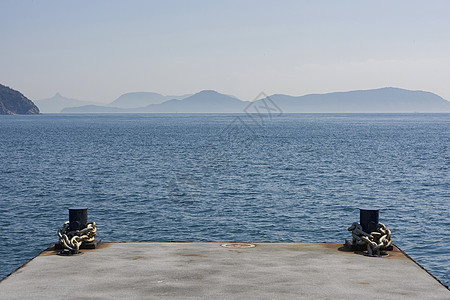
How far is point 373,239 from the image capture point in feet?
40.4

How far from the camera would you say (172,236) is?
2617cm

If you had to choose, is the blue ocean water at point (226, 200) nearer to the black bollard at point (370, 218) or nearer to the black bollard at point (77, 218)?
the black bollard at point (370, 218)

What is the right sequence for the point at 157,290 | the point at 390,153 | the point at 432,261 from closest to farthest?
the point at 157,290, the point at 432,261, the point at 390,153

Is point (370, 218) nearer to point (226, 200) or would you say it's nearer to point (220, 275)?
point (220, 275)

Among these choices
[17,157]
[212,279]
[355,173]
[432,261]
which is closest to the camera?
[212,279]

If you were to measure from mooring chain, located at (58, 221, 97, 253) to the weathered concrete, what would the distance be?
11.7 inches

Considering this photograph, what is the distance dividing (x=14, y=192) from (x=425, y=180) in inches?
1398

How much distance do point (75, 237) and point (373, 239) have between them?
699cm

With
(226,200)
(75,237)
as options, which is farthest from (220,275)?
(226,200)

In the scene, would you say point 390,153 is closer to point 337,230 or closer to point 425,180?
point 425,180

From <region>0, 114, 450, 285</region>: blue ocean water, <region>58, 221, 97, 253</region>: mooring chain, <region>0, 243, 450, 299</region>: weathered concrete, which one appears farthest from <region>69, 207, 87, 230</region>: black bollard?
<region>0, 114, 450, 285</region>: blue ocean water

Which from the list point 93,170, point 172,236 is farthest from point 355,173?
point 172,236

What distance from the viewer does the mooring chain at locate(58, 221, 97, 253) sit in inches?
483

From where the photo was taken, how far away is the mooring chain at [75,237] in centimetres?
1227
